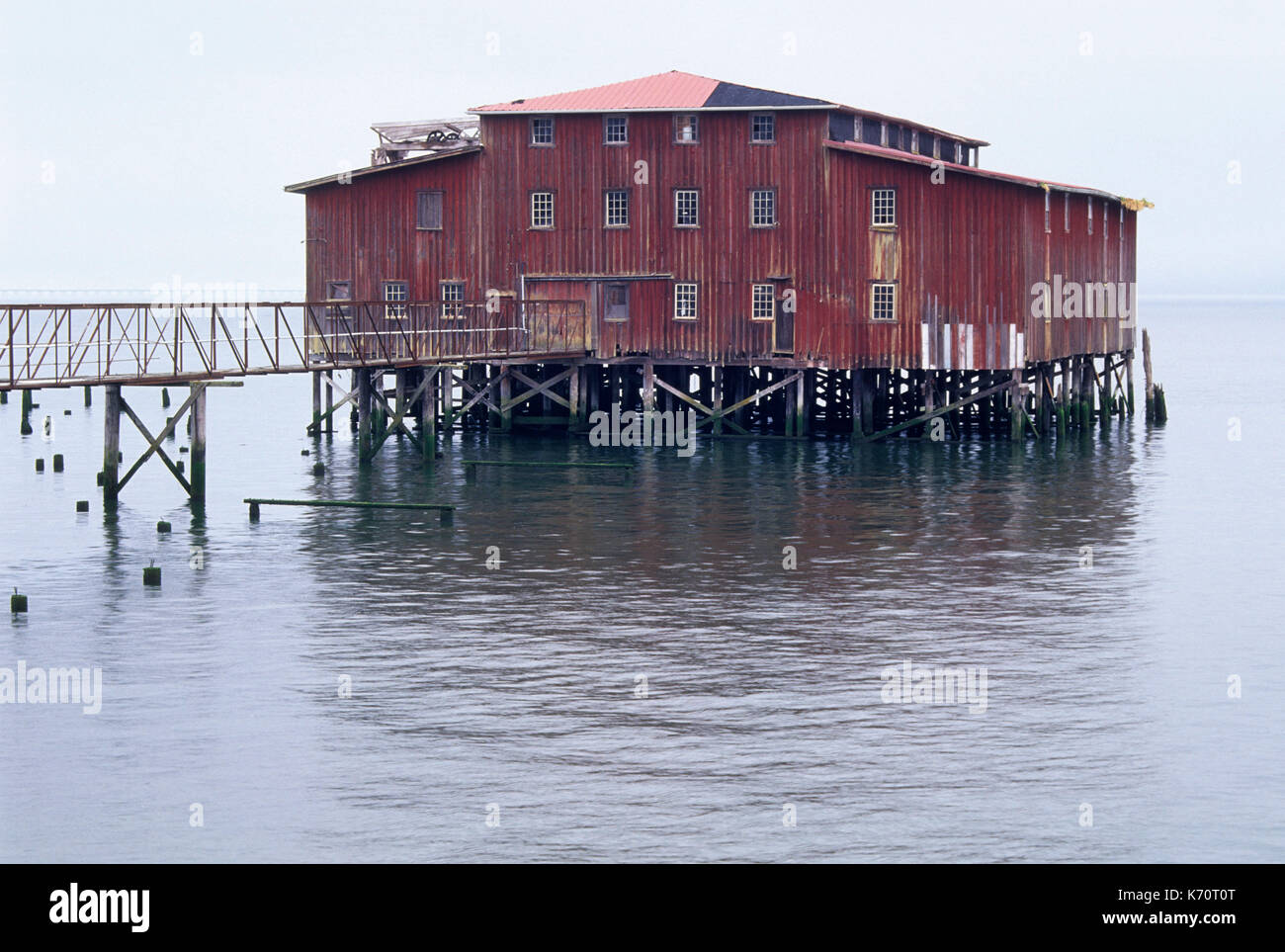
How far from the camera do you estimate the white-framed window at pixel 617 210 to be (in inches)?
2307

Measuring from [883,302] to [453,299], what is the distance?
43.7 ft

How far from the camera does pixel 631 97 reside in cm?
5891

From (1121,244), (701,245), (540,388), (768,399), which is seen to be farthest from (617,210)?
(1121,244)

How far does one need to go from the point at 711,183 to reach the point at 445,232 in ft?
27.9

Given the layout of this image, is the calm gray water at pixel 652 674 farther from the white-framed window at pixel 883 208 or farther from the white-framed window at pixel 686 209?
the white-framed window at pixel 686 209

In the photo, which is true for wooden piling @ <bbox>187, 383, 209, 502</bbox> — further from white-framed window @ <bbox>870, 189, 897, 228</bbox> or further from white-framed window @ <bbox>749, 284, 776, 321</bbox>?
white-framed window @ <bbox>870, 189, 897, 228</bbox>

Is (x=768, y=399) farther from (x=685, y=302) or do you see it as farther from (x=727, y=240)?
(x=727, y=240)

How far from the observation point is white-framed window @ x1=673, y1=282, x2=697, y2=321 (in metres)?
58.6

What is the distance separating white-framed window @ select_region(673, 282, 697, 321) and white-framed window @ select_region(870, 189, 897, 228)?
580 cm

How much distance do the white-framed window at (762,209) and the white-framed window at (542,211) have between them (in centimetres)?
625

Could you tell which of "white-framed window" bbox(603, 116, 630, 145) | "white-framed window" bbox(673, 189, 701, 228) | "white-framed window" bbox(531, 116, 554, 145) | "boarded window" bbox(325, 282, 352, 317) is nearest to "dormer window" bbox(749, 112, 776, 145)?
"white-framed window" bbox(673, 189, 701, 228)

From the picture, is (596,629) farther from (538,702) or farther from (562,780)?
(562,780)
